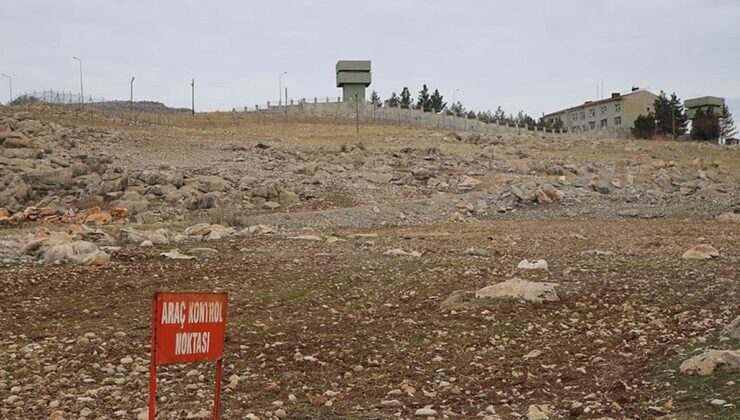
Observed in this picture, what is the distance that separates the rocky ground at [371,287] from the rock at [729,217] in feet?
1.27

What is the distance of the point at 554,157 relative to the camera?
40906 millimetres

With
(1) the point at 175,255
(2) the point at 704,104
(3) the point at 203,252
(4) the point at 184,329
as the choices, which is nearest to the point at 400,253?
(3) the point at 203,252

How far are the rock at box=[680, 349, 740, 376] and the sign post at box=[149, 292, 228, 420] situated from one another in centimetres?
432

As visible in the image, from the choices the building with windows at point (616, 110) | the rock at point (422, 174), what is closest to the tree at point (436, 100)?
the building with windows at point (616, 110)

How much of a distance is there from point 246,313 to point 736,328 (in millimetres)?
6019

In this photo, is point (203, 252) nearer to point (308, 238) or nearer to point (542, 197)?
point (308, 238)

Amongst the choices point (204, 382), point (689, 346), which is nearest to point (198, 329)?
point (204, 382)

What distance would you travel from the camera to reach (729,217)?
76.8 ft

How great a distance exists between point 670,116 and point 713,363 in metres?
73.2

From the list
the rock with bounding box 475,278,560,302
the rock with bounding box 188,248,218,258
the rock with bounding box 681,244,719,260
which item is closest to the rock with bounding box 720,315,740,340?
the rock with bounding box 475,278,560,302

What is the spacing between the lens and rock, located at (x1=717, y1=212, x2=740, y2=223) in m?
23.0

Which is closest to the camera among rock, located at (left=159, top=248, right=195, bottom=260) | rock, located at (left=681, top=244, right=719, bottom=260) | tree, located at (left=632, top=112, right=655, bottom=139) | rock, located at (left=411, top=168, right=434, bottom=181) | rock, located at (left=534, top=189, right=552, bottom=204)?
rock, located at (left=681, top=244, right=719, bottom=260)

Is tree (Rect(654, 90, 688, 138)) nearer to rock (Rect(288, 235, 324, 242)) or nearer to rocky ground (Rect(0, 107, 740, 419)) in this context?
rocky ground (Rect(0, 107, 740, 419))

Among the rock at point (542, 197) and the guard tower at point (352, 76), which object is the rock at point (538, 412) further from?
the guard tower at point (352, 76)
